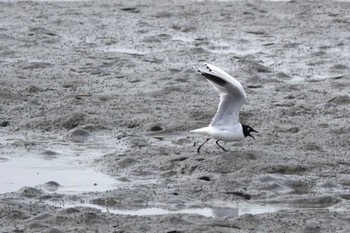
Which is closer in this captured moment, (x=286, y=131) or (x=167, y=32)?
(x=286, y=131)

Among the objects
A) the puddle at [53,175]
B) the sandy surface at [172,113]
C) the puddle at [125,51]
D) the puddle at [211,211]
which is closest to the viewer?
the puddle at [211,211]

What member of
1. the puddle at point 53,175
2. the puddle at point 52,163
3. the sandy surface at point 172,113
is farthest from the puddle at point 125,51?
the puddle at point 53,175

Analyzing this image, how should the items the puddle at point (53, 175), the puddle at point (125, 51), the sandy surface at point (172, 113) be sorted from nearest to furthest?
the sandy surface at point (172, 113) → the puddle at point (53, 175) → the puddle at point (125, 51)

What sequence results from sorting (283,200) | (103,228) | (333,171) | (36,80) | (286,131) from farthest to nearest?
(36,80), (286,131), (333,171), (283,200), (103,228)

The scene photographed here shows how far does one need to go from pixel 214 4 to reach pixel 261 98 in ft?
19.8

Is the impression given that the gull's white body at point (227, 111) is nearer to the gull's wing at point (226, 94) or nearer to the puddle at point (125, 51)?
the gull's wing at point (226, 94)

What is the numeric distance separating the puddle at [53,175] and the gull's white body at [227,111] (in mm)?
1165

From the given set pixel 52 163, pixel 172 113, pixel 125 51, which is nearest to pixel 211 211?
pixel 52 163

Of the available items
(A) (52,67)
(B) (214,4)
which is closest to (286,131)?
(A) (52,67)

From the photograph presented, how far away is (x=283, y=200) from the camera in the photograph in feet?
33.0

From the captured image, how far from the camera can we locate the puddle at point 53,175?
10.5 m

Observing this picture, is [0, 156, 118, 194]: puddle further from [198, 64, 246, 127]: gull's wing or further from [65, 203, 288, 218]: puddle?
[198, 64, 246, 127]: gull's wing

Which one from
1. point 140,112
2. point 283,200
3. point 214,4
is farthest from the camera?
point 214,4

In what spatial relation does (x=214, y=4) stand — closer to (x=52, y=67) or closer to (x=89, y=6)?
(x=89, y=6)
